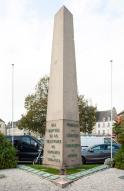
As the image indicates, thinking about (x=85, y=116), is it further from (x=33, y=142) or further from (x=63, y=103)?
(x=63, y=103)

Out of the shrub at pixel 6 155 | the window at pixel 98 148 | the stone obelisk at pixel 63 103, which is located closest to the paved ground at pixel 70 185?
the shrub at pixel 6 155

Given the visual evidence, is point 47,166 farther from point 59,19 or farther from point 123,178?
point 59,19

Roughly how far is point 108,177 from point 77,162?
10.6 feet

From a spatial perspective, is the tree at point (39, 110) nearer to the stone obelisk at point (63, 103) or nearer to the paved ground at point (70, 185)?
the stone obelisk at point (63, 103)

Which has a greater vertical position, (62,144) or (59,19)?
(59,19)

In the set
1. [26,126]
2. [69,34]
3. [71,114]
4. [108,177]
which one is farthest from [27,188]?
[26,126]

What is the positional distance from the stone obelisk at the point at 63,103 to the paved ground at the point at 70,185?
219cm

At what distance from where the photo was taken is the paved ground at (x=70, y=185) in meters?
11.1

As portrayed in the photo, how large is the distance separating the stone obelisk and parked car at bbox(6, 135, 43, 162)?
7.72 meters

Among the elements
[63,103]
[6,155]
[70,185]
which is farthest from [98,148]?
[70,185]

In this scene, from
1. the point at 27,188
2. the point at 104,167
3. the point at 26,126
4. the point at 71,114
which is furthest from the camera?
the point at 26,126

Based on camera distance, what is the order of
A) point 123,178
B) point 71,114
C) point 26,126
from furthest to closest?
point 26,126, point 71,114, point 123,178

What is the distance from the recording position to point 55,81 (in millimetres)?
15727

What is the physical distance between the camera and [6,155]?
14742 millimetres
